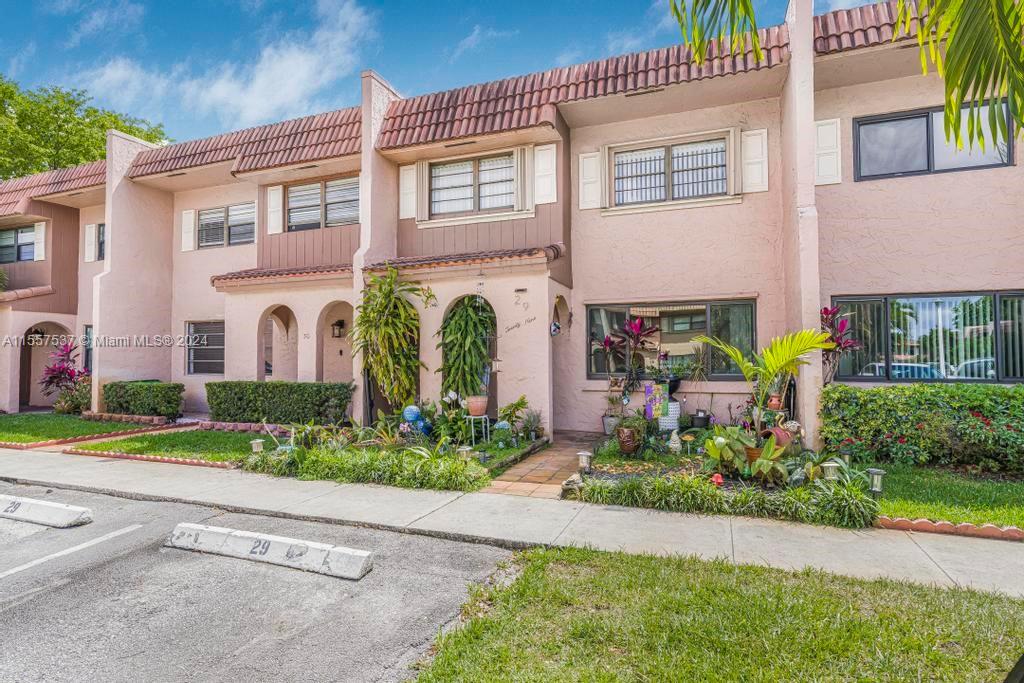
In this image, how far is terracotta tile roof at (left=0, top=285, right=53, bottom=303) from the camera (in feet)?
47.4

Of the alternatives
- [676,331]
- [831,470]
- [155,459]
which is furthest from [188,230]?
[831,470]

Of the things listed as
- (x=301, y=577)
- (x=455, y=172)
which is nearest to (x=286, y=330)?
(x=455, y=172)

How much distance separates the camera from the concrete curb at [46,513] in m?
5.70

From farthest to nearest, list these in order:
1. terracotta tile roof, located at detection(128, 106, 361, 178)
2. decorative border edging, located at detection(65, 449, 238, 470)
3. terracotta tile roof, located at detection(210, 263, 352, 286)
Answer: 1. terracotta tile roof, located at detection(128, 106, 361, 178)
2. terracotta tile roof, located at detection(210, 263, 352, 286)
3. decorative border edging, located at detection(65, 449, 238, 470)

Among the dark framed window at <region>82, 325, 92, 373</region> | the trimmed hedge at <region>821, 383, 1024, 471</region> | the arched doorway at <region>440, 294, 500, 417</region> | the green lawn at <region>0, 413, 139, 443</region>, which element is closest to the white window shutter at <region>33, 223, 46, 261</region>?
the dark framed window at <region>82, 325, 92, 373</region>

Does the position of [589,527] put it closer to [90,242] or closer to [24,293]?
[24,293]

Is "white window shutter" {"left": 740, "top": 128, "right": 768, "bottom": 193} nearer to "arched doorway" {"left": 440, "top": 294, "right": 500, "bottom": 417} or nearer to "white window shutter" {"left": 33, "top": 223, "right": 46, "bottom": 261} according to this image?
"arched doorway" {"left": 440, "top": 294, "right": 500, "bottom": 417}

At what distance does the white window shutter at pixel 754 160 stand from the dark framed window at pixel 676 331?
2.15 metres

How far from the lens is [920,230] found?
8984 millimetres

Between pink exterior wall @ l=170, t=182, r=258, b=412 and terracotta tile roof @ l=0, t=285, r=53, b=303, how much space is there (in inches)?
141

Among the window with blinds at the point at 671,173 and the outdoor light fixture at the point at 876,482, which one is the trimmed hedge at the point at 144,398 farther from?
the outdoor light fixture at the point at 876,482

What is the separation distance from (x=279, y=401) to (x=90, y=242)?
9790 millimetres

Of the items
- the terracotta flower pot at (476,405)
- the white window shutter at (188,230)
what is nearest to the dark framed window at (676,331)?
the terracotta flower pot at (476,405)

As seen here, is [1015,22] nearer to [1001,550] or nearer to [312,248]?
[1001,550]
